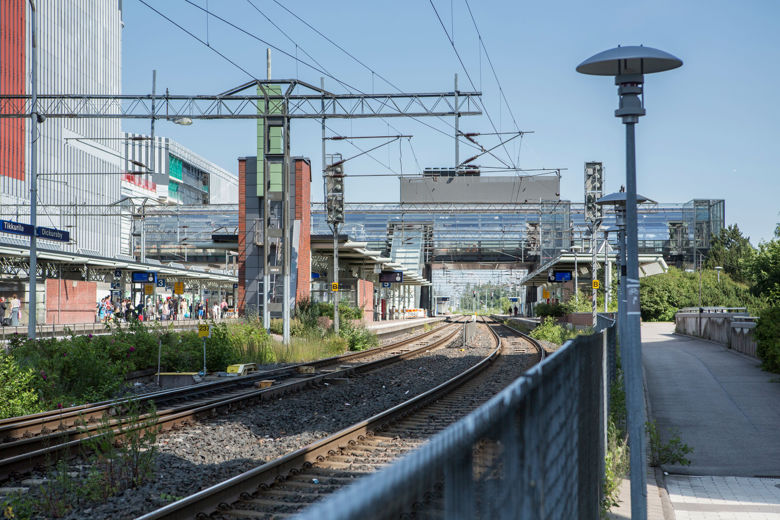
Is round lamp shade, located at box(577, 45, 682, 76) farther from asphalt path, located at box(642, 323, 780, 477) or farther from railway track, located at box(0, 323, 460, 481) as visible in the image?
railway track, located at box(0, 323, 460, 481)

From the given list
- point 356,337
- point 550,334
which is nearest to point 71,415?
point 356,337

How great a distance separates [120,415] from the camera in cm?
1160

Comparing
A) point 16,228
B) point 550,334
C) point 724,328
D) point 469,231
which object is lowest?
point 550,334

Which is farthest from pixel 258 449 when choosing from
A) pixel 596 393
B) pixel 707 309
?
pixel 707 309

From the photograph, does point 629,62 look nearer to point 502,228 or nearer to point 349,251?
point 349,251

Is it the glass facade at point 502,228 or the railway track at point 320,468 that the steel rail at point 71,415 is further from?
the glass facade at point 502,228

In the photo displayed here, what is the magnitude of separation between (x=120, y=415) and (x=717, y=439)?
873 cm

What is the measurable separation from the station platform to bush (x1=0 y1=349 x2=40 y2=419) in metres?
9.48

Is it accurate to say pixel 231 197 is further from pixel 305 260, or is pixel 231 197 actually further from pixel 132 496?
pixel 132 496

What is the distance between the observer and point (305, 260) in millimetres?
43562

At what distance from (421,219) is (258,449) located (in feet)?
260

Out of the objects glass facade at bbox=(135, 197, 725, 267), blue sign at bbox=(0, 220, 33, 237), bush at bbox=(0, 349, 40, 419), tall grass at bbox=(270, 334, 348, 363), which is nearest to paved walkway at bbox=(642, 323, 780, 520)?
bush at bbox=(0, 349, 40, 419)

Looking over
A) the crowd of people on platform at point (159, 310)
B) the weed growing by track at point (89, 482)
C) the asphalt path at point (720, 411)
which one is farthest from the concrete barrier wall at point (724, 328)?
the crowd of people on platform at point (159, 310)

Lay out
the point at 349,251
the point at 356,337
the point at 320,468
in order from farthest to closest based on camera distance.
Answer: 1. the point at 349,251
2. the point at 356,337
3. the point at 320,468
